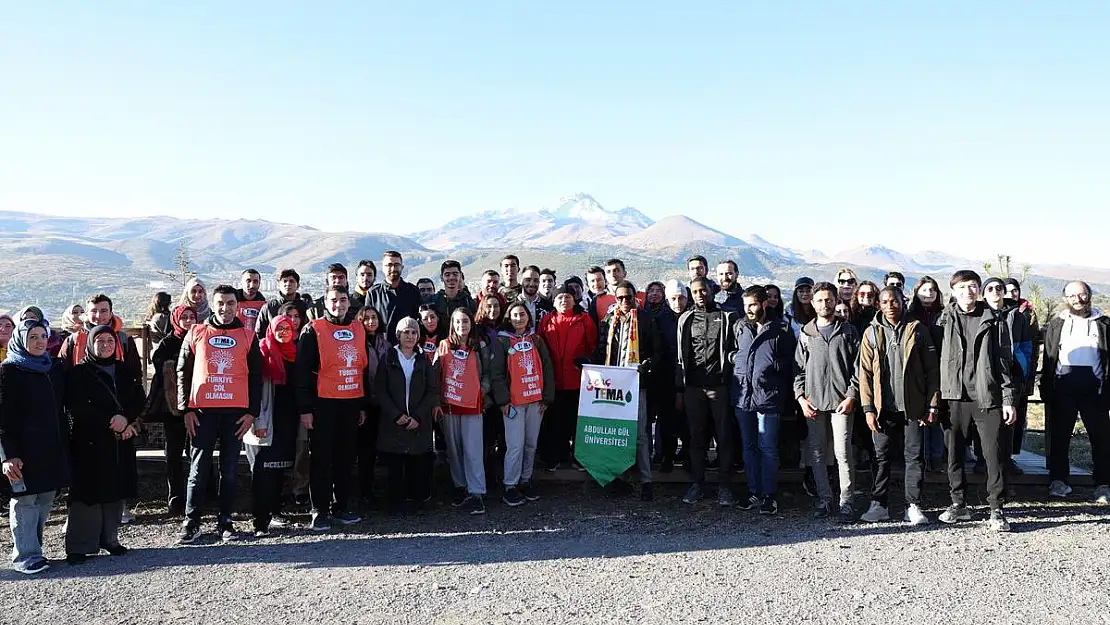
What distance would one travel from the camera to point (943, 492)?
25.4ft

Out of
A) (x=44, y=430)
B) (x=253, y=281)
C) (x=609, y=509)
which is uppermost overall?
(x=253, y=281)

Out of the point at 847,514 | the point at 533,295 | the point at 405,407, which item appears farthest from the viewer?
the point at 533,295

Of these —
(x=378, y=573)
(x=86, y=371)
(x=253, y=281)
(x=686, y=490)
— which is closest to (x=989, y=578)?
(x=686, y=490)

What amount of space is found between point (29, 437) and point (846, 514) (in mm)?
6483

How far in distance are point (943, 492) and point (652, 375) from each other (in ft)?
10.1

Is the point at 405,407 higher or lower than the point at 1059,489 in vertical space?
higher

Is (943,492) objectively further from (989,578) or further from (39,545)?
(39,545)

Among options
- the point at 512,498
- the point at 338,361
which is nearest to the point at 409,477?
the point at 512,498

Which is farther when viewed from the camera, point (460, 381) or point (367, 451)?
point (367, 451)

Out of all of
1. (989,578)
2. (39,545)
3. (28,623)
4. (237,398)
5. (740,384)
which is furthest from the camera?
(740,384)

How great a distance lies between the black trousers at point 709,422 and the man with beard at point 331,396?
10.1ft

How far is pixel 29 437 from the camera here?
557 cm

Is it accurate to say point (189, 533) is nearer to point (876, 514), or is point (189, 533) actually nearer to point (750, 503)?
point (750, 503)

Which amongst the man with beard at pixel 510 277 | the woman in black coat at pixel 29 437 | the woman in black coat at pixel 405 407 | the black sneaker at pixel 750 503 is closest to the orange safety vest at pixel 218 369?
the woman in black coat at pixel 29 437
